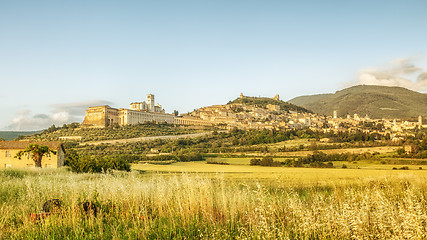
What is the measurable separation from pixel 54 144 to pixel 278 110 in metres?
177

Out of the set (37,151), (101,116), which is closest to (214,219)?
(37,151)

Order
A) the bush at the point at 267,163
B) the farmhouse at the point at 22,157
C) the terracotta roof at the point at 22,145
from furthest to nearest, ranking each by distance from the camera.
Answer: the bush at the point at 267,163
the terracotta roof at the point at 22,145
the farmhouse at the point at 22,157

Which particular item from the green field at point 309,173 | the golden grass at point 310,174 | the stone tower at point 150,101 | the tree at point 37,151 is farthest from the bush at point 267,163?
the stone tower at point 150,101

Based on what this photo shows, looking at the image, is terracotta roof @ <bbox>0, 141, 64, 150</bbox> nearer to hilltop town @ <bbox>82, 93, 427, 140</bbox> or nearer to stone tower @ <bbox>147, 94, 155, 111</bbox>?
hilltop town @ <bbox>82, 93, 427, 140</bbox>

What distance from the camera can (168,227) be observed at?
18.5 feet

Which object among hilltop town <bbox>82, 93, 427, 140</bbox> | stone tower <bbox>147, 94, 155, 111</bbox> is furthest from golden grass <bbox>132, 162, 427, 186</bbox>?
stone tower <bbox>147, 94, 155, 111</bbox>

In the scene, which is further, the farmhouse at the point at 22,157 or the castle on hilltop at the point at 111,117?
the castle on hilltop at the point at 111,117

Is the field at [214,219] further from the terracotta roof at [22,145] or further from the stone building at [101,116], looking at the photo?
Answer: the stone building at [101,116]

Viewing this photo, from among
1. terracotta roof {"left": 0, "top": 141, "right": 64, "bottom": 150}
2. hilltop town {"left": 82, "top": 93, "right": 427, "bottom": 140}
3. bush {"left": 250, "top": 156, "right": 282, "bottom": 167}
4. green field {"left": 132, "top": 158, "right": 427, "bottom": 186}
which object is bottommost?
bush {"left": 250, "top": 156, "right": 282, "bottom": 167}

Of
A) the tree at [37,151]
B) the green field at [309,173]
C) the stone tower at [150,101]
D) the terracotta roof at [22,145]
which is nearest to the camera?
the green field at [309,173]

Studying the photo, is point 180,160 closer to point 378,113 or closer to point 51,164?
point 51,164

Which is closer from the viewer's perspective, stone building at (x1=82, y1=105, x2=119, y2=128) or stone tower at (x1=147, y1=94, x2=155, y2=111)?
stone building at (x1=82, y1=105, x2=119, y2=128)

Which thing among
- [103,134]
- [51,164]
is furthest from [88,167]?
[103,134]

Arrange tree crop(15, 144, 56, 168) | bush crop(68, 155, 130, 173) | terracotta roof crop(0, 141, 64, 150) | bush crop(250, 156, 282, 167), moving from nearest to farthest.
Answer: bush crop(68, 155, 130, 173)
tree crop(15, 144, 56, 168)
terracotta roof crop(0, 141, 64, 150)
bush crop(250, 156, 282, 167)
